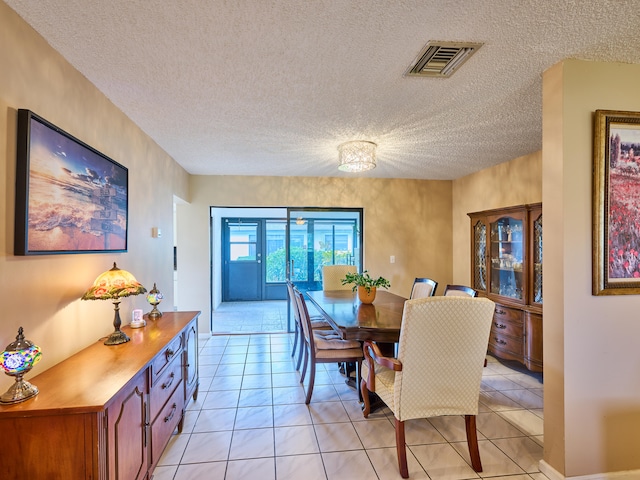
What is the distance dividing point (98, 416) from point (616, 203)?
8.82 ft

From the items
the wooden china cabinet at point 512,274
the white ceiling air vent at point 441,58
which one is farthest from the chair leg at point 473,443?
the white ceiling air vent at point 441,58

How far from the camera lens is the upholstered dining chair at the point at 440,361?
5.94 feet

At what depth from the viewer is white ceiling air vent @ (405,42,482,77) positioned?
1.61 m

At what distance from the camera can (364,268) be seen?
191 inches

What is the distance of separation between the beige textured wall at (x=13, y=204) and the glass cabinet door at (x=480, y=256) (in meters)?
3.80

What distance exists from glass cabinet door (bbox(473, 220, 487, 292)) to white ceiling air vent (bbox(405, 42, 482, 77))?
8.56ft

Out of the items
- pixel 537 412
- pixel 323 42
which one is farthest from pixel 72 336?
pixel 537 412

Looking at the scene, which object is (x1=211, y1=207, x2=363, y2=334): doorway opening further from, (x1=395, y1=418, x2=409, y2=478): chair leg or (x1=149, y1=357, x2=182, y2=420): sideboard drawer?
(x1=395, y1=418, x2=409, y2=478): chair leg

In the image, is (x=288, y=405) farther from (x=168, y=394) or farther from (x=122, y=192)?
(x=122, y=192)

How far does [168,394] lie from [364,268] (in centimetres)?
331

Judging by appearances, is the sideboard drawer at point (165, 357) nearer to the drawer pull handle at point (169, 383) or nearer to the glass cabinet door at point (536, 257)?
the drawer pull handle at point (169, 383)

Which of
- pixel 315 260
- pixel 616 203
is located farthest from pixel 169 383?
pixel 315 260

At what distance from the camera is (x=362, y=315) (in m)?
2.70

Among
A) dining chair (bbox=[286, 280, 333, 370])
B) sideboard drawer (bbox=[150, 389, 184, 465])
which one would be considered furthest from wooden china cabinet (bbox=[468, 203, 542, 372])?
sideboard drawer (bbox=[150, 389, 184, 465])
